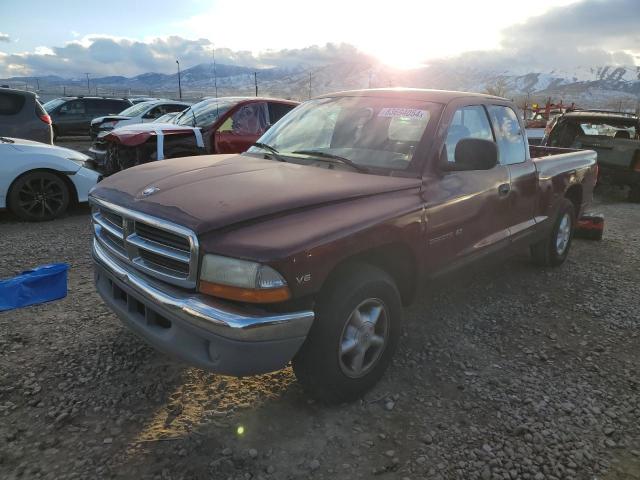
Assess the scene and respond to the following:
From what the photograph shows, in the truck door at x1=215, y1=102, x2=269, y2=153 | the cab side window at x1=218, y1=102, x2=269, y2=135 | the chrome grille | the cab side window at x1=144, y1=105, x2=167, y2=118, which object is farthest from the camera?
the cab side window at x1=144, y1=105, x2=167, y2=118

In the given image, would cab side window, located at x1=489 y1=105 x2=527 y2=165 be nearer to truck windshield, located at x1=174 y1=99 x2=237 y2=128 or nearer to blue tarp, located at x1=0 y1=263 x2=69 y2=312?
blue tarp, located at x1=0 y1=263 x2=69 y2=312

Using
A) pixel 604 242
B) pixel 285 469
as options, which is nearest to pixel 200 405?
pixel 285 469

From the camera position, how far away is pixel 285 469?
2.34 metres

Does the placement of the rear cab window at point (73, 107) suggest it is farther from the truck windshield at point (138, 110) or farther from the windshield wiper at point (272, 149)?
the windshield wiper at point (272, 149)

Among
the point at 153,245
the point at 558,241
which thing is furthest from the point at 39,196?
the point at 558,241

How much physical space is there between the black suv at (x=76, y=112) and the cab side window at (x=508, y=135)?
60.6 feet

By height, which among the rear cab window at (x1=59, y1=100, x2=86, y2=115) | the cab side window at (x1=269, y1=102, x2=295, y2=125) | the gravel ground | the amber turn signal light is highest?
the rear cab window at (x1=59, y1=100, x2=86, y2=115)

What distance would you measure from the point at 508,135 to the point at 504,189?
0.69 metres

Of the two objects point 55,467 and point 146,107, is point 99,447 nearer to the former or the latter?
point 55,467

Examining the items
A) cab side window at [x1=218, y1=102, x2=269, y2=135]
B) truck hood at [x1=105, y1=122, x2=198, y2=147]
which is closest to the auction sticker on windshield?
cab side window at [x1=218, y1=102, x2=269, y2=135]

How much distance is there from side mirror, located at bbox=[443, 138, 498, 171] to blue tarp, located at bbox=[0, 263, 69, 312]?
3278 millimetres

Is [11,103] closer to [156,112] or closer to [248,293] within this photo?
[156,112]

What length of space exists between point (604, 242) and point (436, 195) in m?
4.92

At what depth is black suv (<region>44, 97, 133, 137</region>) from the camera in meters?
18.6
